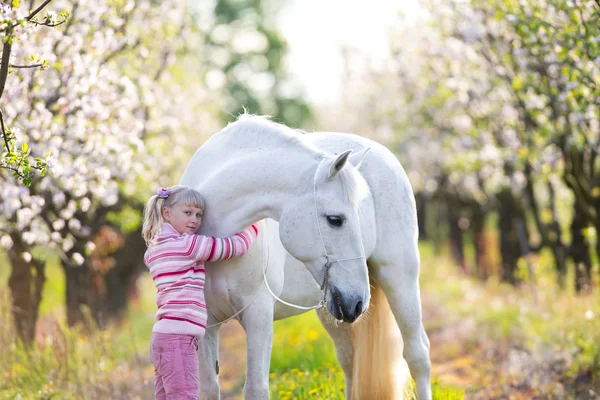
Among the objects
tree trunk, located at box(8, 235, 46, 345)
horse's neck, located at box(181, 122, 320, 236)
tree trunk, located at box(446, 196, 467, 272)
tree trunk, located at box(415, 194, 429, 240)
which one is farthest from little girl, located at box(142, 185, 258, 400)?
tree trunk, located at box(415, 194, 429, 240)

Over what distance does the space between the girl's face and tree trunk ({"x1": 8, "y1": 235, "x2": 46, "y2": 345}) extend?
4.21 meters

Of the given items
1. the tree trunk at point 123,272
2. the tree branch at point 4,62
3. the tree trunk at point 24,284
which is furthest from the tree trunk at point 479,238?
the tree branch at point 4,62

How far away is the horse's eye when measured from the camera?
3771 millimetres

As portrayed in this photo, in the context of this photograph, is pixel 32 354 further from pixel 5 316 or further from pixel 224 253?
pixel 224 253

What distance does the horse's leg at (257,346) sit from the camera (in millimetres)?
3961

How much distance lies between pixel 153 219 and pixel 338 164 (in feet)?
3.33

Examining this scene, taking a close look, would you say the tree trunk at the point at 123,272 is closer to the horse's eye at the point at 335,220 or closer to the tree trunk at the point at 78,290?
the tree trunk at the point at 78,290

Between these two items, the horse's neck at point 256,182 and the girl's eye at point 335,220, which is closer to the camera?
the girl's eye at point 335,220

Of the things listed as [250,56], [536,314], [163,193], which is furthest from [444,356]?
[250,56]

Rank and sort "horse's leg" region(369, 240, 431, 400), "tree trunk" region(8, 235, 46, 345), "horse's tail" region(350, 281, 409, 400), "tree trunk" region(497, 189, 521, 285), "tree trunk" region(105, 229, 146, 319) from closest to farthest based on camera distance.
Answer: "horse's leg" region(369, 240, 431, 400) → "horse's tail" region(350, 281, 409, 400) → "tree trunk" region(8, 235, 46, 345) → "tree trunk" region(497, 189, 521, 285) → "tree trunk" region(105, 229, 146, 319)

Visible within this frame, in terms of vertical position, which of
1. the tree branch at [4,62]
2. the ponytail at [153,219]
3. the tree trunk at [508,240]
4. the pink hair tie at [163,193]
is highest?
the tree branch at [4,62]

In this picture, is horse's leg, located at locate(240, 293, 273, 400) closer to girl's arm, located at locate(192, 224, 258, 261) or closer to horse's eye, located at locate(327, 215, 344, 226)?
girl's arm, located at locate(192, 224, 258, 261)

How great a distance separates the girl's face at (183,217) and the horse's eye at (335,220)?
2.21 ft

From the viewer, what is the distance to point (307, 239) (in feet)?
12.5
